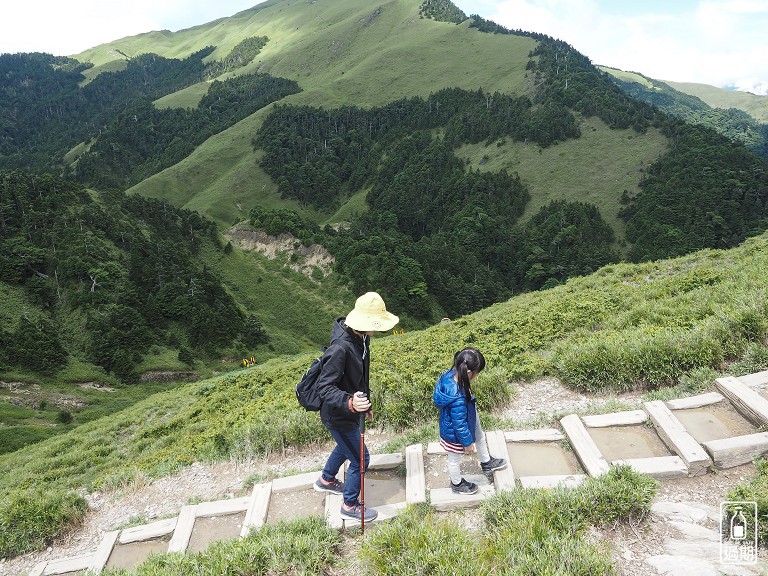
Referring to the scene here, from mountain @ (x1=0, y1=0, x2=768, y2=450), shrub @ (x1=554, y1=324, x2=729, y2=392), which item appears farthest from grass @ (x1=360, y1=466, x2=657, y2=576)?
mountain @ (x1=0, y1=0, x2=768, y2=450)

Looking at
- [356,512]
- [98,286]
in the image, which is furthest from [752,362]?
[98,286]

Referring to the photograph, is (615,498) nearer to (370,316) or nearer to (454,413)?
(454,413)

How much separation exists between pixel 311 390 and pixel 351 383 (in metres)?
0.55

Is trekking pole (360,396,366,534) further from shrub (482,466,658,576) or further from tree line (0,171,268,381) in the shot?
tree line (0,171,268,381)

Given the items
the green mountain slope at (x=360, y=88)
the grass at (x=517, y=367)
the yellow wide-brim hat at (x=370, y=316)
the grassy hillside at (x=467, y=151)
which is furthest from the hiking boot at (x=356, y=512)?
the green mountain slope at (x=360, y=88)

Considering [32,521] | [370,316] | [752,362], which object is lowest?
[32,521]

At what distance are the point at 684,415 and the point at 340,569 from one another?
5.71m

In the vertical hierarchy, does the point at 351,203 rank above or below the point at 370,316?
below

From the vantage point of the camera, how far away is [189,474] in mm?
9883

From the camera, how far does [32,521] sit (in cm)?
795

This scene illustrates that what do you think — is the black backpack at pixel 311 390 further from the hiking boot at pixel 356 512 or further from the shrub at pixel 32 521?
the shrub at pixel 32 521

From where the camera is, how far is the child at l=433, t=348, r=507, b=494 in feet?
19.1

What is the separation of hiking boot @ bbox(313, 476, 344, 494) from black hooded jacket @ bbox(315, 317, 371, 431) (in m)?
1.39

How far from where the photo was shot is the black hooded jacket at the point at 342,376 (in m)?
5.51
